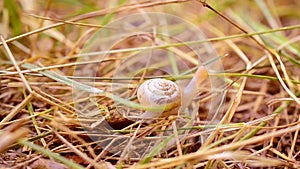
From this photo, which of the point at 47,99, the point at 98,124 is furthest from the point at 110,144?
the point at 47,99

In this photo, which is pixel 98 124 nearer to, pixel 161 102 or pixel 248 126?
pixel 161 102

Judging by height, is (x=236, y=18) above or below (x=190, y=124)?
above

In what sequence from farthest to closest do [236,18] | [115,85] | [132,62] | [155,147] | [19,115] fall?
[236,18] < [132,62] < [115,85] < [19,115] < [155,147]
